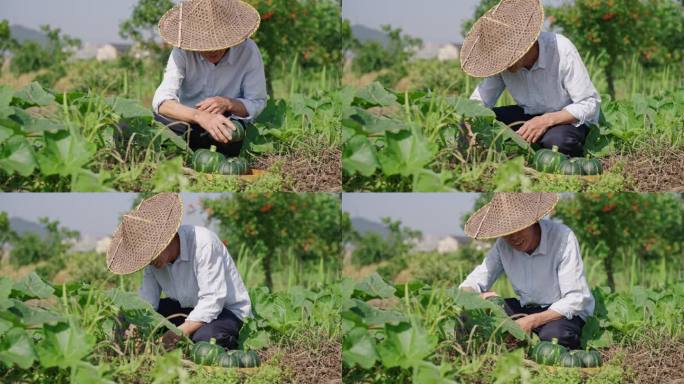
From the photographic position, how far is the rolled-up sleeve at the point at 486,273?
5.81 metres

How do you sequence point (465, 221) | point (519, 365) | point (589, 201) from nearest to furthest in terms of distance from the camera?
point (519, 365), point (465, 221), point (589, 201)

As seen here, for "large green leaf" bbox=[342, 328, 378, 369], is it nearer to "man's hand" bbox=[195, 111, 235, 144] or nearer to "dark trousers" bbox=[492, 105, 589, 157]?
"man's hand" bbox=[195, 111, 235, 144]

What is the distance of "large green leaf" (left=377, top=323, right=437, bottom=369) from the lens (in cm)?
540

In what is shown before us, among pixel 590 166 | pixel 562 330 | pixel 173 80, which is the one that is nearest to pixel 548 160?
pixel 590 166

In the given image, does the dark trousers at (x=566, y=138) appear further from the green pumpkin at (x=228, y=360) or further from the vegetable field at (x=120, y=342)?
the green pumpkin at (x=228, y=360)

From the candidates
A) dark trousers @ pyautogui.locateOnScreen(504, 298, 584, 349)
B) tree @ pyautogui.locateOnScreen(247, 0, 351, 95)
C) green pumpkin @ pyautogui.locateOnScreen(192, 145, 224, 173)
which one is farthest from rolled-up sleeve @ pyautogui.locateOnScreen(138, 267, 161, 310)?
dark trousers @ pyautogui.locateOnScreen(504, 298, 584, 349)

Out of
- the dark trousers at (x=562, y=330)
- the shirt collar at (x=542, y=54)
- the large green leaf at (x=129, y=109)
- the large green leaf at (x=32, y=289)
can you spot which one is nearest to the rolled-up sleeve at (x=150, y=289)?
the large green leaf at (x=32, y=289)

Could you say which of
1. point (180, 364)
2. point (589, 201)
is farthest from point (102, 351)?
point (589, 201)

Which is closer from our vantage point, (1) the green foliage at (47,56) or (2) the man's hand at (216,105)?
(2) the man's hand at (216,105)

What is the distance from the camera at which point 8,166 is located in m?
5.55

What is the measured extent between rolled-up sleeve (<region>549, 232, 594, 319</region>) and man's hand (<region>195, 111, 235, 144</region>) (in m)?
1.55

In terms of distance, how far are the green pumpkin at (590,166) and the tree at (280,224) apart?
4.67 feet

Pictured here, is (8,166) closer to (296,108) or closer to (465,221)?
(296,108)

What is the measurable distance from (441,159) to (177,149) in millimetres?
1168
